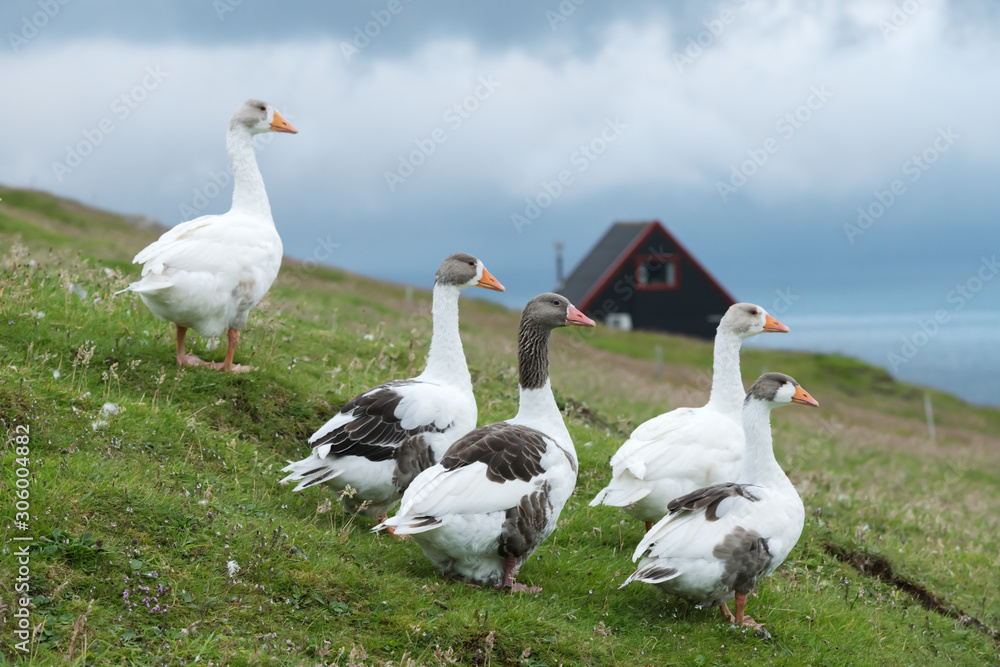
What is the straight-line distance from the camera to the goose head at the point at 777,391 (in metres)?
7.74

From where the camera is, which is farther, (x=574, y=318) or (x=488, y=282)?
(x=488, y=282)

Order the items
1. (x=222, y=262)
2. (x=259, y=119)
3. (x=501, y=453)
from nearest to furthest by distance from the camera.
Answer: (x=501, y=453)
(x=222, y=262)
(x=259, y=119)

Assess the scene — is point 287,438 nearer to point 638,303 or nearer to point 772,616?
point 772,616

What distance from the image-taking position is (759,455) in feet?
25.0

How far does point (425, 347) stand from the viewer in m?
14.2

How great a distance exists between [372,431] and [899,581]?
268 inches

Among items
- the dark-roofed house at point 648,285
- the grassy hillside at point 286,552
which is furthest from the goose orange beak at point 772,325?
the dark-roofed house at point 648,285

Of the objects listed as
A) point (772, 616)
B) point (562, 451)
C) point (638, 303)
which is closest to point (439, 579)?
point (562, 451)

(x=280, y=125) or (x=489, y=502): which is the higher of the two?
(x=280, y=125)

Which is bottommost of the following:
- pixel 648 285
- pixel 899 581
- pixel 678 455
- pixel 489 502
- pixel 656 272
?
pixel 899 581

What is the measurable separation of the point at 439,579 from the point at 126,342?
5.34m

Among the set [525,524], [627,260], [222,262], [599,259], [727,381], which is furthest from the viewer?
[599,259]

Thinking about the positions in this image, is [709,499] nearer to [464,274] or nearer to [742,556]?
[742,556]

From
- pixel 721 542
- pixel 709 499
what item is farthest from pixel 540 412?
pixel 721 542
